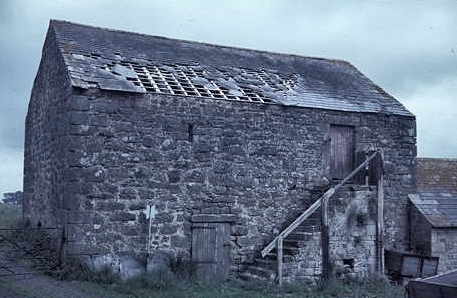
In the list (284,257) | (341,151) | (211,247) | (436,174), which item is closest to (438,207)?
(436,174)

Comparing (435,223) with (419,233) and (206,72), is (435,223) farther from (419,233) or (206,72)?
(206,72)

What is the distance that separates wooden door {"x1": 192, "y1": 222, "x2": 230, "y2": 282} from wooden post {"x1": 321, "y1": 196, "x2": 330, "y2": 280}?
2.60 meters

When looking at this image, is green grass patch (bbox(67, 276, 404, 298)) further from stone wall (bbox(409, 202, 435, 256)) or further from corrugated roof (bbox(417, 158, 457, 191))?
corrugated roof (bbox(417, 158, 457, 191))

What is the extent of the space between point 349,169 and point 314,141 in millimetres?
1770

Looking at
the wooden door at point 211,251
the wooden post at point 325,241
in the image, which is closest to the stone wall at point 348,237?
the wooden post at point 325,241

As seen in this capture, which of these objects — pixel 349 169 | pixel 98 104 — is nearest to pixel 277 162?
pixel 349 169

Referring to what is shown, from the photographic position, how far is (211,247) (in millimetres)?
15461

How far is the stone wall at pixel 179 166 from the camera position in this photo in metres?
14.3

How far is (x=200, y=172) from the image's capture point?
15594 mm

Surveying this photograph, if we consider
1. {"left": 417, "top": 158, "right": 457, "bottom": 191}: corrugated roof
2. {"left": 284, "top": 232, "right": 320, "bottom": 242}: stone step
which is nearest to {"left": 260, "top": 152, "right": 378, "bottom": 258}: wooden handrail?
{"left": 284, "top": 232, "right": 320, "bottom": 242}: stone step

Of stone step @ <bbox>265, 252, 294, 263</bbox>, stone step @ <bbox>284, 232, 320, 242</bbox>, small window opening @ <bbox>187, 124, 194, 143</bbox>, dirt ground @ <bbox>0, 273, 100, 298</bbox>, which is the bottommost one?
dirt ground @ <bbox>0, 273, 100, 298</bbox>

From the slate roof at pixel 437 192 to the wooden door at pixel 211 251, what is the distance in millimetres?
6783

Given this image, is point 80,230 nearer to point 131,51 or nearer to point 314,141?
point 131,51

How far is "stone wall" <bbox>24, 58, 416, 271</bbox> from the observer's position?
563 inches
